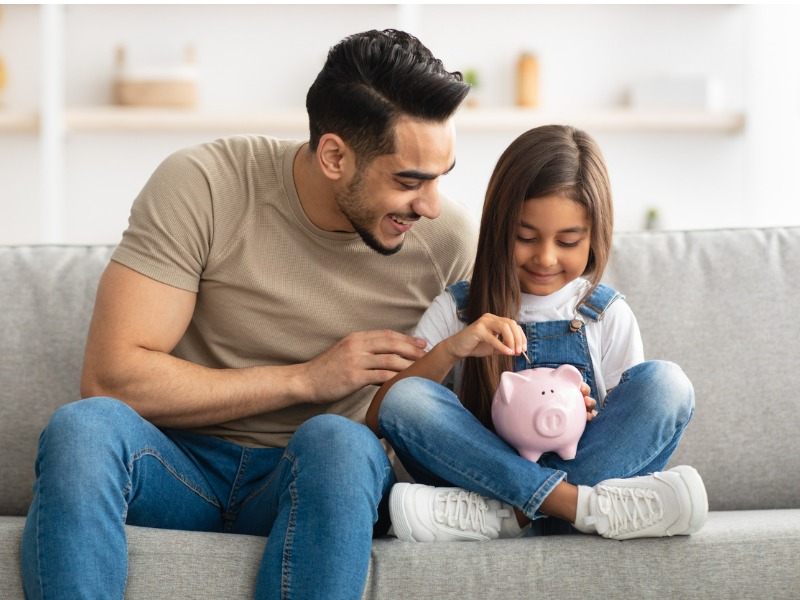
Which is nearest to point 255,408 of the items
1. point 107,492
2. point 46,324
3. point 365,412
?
point 365,412

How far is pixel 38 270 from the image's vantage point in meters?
2.00

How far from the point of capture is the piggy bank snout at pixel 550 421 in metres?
1.45

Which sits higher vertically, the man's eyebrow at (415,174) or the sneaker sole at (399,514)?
the man's eyebrow at (415,174)

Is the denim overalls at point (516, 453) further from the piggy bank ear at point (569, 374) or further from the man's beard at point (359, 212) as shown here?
the man's beard at point (359, 212)

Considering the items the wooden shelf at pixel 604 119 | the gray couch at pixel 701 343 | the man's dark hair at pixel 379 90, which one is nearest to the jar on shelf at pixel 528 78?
the wooden shelf at pixel 604 119

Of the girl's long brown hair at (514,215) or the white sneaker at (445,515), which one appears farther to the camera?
the girl's long brown hair at (514,215)

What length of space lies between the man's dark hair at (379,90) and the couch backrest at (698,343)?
587 mm

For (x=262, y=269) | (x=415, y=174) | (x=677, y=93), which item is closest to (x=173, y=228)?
(x=262, y=269)

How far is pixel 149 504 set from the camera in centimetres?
149

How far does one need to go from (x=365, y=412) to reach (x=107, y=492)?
579mm

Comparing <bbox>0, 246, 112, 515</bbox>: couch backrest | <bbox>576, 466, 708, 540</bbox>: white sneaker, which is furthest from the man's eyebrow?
<bbox>0, 246, 112, 515</bbox>: couch backrest

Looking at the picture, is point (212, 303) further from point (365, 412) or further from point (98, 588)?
point (98, 588)

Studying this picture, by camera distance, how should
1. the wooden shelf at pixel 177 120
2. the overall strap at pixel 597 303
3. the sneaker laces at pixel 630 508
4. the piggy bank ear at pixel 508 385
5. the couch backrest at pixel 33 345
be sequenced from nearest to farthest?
the sneaker laces at pixel 630 508 → the piggy bank ear at pixel 508 385 → the overall strap at pixel 597 303 → the couch backrest at pixel 33 345 → the wooden shelf at pixel 177 120

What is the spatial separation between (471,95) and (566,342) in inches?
105
